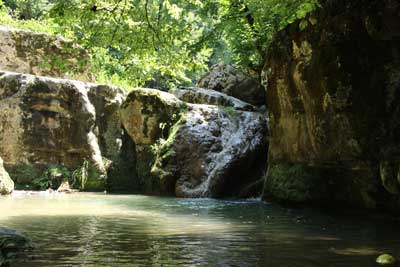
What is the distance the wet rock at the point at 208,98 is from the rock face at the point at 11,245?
12.5 metres

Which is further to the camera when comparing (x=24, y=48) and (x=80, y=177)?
(x=24, y=48)

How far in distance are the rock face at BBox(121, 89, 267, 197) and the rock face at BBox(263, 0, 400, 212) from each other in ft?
8.68

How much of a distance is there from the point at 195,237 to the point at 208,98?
12.1m

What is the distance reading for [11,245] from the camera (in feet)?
16.4

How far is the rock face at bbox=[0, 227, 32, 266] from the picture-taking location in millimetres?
4781

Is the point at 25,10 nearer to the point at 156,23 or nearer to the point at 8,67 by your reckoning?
the point at 8,67

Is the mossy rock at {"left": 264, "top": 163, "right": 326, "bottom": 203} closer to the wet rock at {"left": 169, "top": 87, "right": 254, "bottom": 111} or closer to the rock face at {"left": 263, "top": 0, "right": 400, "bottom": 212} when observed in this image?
the rock face at {"left": 263, "top": 0, "right": 400, "bottom": 212}

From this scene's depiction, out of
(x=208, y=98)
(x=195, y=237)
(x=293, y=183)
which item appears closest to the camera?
(x=195, y=237)

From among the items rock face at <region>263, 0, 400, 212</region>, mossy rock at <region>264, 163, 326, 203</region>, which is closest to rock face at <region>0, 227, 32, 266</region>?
rock face at <region>263, 0, 400, 212</region>

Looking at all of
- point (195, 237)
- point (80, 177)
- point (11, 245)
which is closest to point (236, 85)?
point (80, 177)

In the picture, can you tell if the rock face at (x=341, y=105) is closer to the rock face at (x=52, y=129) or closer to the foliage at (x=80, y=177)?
A: the foliage at (x=80, y=177)

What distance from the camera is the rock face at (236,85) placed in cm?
1930

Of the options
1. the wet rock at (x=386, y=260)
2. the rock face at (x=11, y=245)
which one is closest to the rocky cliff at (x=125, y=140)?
the rock face at (x=11, y=245)

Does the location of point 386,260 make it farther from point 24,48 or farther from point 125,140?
point 24,48
